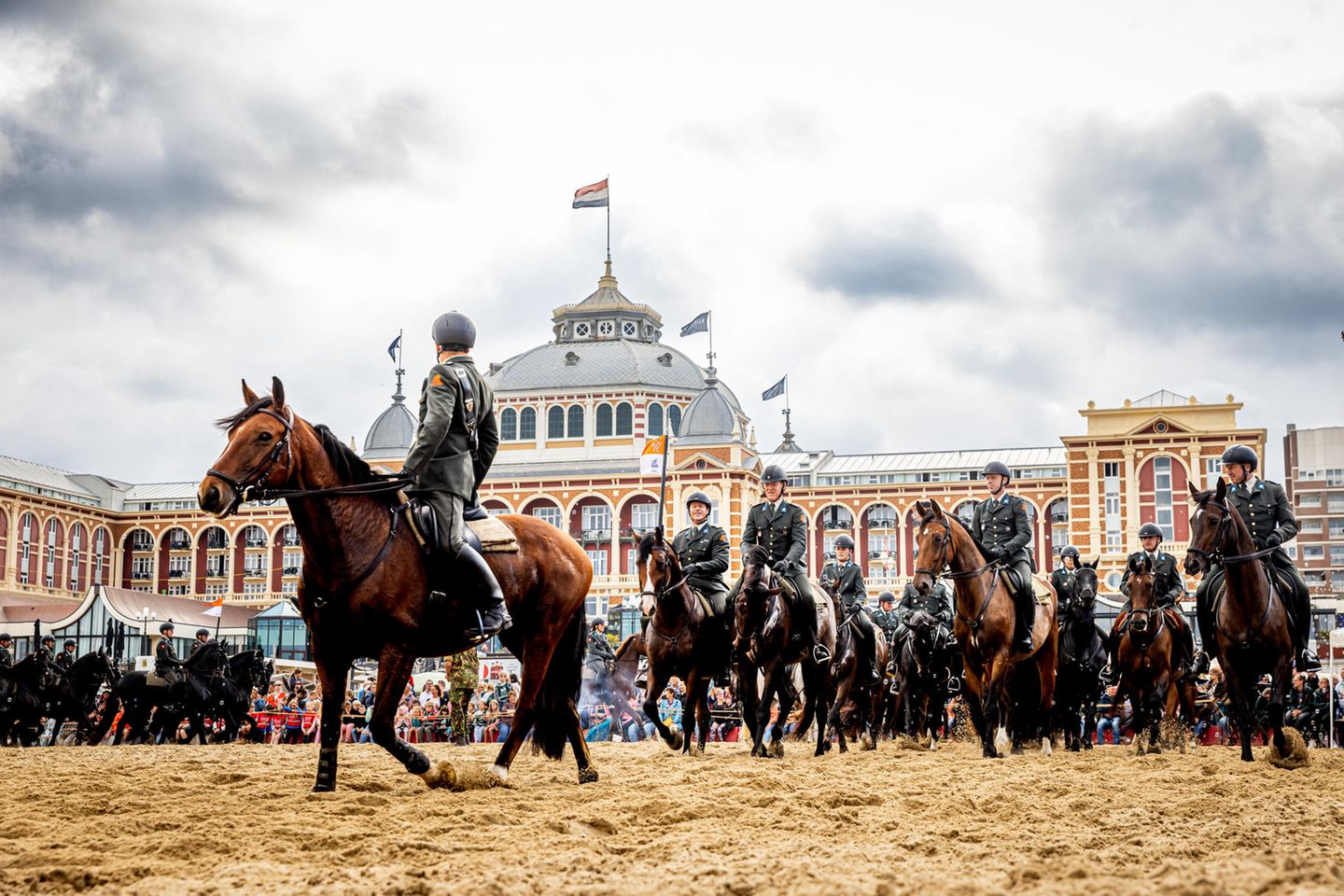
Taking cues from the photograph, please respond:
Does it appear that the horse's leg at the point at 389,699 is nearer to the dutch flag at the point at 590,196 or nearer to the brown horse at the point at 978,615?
the brown horse at the point at 978,615

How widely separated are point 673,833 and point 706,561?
31.6 feet

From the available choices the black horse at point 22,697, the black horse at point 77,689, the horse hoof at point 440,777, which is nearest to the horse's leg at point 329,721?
the horse hoof at point 440,777

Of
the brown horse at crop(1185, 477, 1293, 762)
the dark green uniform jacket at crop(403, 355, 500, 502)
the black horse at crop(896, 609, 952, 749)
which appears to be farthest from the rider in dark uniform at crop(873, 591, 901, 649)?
the dark green uniform jacket at crop(403, 355, 500, 502)

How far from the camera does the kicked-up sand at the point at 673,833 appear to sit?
6.17 meters

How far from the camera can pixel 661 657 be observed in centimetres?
1675

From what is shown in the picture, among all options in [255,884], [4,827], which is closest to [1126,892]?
[255,884]

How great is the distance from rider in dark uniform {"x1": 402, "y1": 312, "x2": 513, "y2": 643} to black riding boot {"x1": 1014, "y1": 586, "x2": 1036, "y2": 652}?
7.43 m

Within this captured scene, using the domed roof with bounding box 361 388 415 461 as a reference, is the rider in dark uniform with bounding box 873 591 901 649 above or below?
below

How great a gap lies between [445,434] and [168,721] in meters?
16.3

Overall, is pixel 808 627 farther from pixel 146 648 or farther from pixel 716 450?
pixel 716 450

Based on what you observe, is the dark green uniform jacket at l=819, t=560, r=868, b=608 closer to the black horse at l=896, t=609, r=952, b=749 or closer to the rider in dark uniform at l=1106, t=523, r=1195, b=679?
the black horse at l=896, t=609, r=952, b=749

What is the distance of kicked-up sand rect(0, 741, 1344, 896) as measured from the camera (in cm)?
617

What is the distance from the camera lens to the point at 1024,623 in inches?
632

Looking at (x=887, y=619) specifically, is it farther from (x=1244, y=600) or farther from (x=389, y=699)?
(x=389, y=699)
